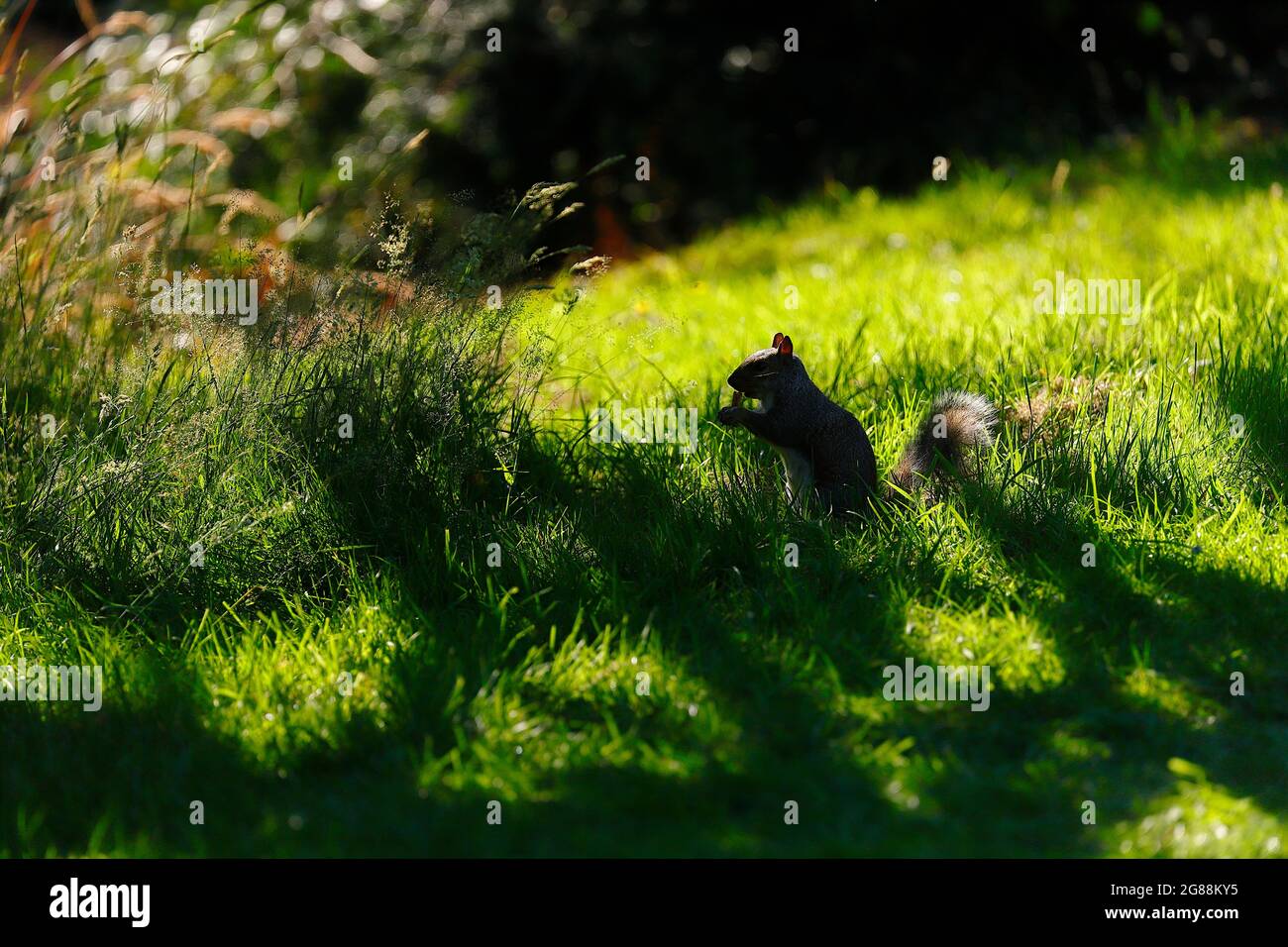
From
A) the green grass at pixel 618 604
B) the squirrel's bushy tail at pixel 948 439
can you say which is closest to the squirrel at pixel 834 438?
the squirrel's bushy tail at pixel 948 439

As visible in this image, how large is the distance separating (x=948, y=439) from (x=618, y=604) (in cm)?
138

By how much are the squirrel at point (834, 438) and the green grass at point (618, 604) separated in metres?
0.14

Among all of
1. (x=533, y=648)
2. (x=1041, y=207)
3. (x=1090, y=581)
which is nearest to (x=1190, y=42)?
(x=1041, y=207)

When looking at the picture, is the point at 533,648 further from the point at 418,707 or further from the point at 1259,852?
the point at 1259,852

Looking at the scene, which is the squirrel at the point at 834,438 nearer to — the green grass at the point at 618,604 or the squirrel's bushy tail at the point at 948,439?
the squirrel's bushy tail at the point at 948,439

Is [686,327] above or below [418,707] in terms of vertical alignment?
above

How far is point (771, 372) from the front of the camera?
503 cm

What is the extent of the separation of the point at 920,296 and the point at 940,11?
4.70 metres

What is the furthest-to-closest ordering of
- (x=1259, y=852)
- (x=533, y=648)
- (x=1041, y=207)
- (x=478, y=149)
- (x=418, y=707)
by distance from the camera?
(x=478, y=149) → (x=1041, y=207) → (x=533, y=648) → (x=418, y=707) → (x=1259, y=852)

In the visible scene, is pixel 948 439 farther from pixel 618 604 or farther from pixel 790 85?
pixel 790 85

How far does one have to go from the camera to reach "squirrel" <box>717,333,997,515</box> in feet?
16.0

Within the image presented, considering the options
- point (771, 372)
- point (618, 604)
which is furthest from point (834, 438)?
point (618, 604)

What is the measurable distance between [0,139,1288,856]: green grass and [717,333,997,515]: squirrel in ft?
0.47

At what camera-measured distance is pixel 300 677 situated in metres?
4.09
